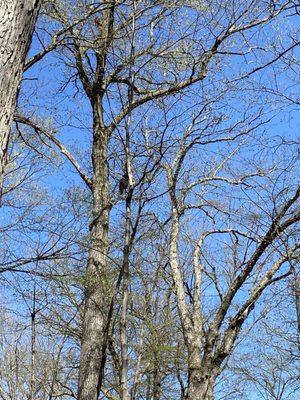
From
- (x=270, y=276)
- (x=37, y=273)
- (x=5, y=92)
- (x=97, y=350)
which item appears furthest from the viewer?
(x=270, y=276)

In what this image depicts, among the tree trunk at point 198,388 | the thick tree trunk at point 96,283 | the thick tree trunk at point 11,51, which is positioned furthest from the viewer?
Answer: the tree trunk at point 198,388

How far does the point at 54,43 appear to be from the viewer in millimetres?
6797

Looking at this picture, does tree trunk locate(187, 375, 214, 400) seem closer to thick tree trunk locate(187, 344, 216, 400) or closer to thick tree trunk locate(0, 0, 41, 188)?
thick tree trunk locate(187, 344, 216, 400)

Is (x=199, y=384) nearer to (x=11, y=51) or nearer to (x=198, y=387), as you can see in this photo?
(x=198, y=387)

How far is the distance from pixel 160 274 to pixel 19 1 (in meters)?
7.71

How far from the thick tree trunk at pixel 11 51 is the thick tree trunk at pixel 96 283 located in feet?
11.9

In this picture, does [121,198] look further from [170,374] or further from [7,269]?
[170,374]

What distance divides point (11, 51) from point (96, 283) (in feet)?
16.1

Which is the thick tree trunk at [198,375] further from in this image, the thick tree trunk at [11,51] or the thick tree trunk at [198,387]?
the thick tree trunk at [11,51]

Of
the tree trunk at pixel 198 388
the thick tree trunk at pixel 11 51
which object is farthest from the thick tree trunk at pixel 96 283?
the thick tree trunk at pixel 11 51

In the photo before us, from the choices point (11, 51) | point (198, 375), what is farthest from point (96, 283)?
point (11, 51)

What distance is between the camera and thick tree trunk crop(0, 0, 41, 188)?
1991 millimetres

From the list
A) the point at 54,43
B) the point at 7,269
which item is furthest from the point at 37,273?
the point at 54,43

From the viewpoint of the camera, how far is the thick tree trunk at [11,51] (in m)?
1.99
